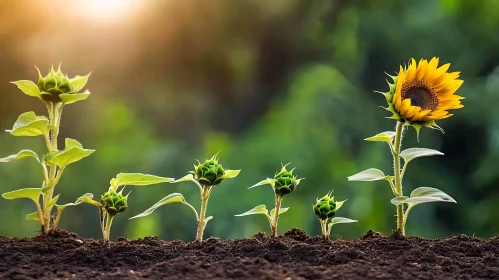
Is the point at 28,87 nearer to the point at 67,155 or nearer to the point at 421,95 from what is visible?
the point at 67,155

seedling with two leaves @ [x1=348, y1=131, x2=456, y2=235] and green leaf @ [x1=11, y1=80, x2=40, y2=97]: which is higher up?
green leaf @ [x1=11, y1=80, x2=40, y2=97]

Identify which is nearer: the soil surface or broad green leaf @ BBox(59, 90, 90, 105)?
the soil surface

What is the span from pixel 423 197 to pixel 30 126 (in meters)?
0.71

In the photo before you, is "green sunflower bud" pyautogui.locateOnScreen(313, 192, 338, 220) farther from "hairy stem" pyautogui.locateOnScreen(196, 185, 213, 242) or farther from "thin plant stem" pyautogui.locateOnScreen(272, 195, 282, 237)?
"hairy stem" pyautogui.locateOnScreen(196, 185, 213, 242)

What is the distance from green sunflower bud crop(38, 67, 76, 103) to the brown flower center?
608 mm

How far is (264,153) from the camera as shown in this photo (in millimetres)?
2152

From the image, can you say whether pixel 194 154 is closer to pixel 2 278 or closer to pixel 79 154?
pixel 79 154

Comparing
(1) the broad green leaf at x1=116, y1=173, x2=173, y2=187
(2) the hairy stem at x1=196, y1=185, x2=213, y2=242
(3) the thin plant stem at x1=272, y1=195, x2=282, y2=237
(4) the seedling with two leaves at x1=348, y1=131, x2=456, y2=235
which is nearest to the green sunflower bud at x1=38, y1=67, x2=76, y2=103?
(1) the broad green leaf at x1=116, y1=173, x2=173, y2=187

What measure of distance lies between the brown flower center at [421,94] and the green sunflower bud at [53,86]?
0.61m

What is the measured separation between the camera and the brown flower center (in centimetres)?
108

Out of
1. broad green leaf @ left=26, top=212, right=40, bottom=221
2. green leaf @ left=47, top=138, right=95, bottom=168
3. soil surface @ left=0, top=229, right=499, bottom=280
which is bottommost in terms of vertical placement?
soil surface @ left=0, top=229, right=499, bottom=280

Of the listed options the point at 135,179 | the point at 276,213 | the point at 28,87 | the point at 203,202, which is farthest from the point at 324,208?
the point at 28,87

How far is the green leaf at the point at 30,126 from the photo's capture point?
3.36 ft

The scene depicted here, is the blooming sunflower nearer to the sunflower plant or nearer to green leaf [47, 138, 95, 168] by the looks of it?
the sunflower plant
